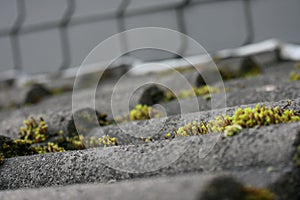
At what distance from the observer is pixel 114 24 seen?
21.6ft

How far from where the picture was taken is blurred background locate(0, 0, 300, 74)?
5.75 m

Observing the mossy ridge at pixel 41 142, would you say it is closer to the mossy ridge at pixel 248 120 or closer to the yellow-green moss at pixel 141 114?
the yellow-green moss at pixel 141 114

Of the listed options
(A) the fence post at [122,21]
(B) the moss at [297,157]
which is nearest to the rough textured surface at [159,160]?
(B) the moss at [297,157]

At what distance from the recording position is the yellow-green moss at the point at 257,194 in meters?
1.66

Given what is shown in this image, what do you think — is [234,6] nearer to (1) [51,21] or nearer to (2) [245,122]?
(1) [51,21]

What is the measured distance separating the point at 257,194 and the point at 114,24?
17.1 feet

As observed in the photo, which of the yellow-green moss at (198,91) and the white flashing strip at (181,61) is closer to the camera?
the yellow-green moss at (198,91)

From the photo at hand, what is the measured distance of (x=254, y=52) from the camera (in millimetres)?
5531

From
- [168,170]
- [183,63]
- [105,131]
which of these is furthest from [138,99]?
[183,63]

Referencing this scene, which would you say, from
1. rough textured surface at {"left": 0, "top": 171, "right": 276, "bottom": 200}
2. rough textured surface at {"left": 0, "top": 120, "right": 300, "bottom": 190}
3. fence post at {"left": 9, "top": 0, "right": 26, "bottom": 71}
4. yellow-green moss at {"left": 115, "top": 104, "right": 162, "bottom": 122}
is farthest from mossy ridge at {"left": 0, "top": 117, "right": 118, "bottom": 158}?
fence post at {"left": 9, "top": 0, "right": 26, "bottom": 71}

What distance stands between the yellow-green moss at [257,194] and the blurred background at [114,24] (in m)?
4.29

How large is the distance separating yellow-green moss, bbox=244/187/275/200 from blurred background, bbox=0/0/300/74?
4287 mm

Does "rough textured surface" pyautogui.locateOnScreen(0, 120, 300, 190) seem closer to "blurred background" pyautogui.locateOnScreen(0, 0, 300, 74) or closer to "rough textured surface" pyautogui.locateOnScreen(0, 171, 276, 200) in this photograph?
"rough textured surface" pyautogui.locateOnScreen(0, 171, 276, 200)

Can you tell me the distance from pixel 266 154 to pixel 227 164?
0.17 metres
